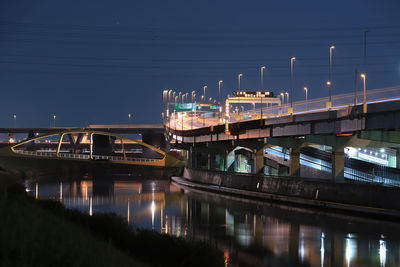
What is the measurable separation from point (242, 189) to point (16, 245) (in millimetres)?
49519

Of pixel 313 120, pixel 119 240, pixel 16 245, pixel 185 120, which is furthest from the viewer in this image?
pixel 185 120

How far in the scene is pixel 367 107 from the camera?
40250mm

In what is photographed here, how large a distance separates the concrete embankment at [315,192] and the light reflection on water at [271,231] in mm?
1663

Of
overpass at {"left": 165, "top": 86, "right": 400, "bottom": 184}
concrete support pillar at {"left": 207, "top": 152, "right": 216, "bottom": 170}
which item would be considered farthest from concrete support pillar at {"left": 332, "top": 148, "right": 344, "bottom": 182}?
concrete support pillar at {"left": 207, "top": 152, "right": 216, "bottom": 170}

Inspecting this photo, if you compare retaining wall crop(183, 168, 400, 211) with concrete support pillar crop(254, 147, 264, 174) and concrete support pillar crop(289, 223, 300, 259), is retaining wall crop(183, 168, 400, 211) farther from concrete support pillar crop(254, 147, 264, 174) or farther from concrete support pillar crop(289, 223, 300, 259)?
concrete support pillar crop(289, 223, 300, 259)

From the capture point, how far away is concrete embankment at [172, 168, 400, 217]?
37375 mm

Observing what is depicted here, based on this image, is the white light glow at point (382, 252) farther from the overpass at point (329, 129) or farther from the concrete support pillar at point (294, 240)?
the overpass at point (329, 129)

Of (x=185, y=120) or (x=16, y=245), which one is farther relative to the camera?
(x=185, y=120)

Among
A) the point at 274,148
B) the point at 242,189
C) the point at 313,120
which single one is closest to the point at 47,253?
the point at 313,120

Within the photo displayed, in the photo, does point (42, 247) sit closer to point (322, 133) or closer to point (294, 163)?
point (322, 133)

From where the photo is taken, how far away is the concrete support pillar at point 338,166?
45812 millimetres

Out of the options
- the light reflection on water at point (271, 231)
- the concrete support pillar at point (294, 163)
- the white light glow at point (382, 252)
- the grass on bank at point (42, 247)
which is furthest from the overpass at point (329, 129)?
the grass on bank at point (42, 247)

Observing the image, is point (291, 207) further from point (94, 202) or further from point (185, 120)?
point (185, 120)

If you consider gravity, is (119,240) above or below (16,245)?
below
